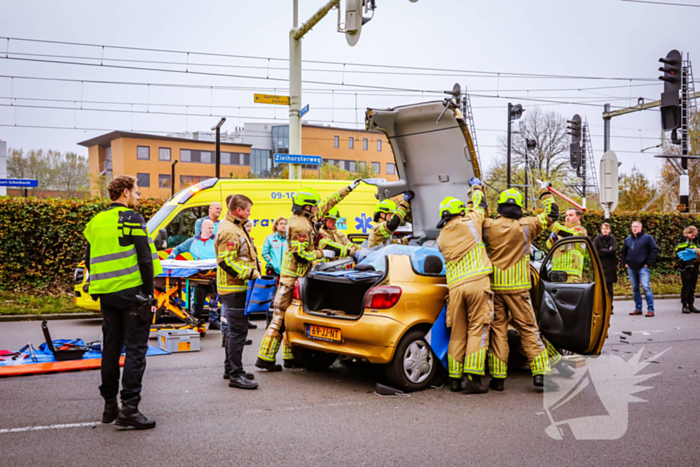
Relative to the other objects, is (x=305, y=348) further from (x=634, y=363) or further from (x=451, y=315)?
(x=634, y=363)

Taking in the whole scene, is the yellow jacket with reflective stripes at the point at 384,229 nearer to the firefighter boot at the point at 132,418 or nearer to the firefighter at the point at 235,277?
the firefighter at the point at 235,277

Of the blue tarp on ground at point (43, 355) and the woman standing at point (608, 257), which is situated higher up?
the woman standing at point (608, 257)

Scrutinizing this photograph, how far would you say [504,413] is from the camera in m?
5.47

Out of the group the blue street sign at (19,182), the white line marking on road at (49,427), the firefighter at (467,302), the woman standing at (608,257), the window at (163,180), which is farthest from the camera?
the window at (163,180)

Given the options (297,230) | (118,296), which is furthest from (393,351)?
(118,296)

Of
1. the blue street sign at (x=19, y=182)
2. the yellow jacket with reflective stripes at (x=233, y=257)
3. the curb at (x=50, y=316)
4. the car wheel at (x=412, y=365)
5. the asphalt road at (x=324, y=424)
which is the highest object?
the blue street sign at (x=19, y=182)

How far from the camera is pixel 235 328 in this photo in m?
6.19

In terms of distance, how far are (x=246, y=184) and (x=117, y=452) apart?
8.21m

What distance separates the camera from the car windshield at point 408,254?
21.0 ft

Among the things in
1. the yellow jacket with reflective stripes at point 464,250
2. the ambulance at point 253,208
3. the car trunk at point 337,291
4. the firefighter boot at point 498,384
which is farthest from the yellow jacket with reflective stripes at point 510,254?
the ambulance at point 253,208

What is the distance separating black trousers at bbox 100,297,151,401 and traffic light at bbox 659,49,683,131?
16.7 m

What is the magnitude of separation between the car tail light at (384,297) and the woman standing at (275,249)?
4837 millimetres

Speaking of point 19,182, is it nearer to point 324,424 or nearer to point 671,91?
point 324,424

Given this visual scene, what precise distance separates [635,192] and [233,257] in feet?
139
